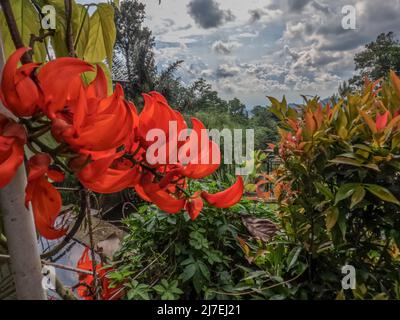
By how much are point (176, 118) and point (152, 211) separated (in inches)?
24.5

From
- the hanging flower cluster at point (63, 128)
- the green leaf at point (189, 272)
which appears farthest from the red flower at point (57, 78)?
the green leaf at point (189, 272)

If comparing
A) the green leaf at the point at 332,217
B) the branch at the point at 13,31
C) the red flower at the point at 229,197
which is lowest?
the green leaf at the point at 332,217

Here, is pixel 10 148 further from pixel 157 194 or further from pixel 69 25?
pixel 69 25

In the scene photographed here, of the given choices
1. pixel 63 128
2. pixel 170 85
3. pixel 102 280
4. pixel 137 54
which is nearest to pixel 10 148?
pixel 63 128

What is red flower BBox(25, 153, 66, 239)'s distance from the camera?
6.4 inches

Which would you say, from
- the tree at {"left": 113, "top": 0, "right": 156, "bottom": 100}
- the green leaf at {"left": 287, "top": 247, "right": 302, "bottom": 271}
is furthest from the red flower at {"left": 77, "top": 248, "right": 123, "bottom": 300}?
the tree at {"left": 113, "top": 0, "right": 156, "bottom": 100}

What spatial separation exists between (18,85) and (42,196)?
0.18 ft

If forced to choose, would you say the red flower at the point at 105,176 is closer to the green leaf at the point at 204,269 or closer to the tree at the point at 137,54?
the green leaf at the point at 204,269

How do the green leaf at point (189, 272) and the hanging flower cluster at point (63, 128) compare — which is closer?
the hanging flower cluster at point (63, 128)

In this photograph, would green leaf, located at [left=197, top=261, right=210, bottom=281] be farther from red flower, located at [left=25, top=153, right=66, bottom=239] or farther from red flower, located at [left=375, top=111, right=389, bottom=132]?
red flower, located at [left=25, top=153, right=66, bottom=239]

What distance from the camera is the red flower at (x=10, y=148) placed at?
0.15m
